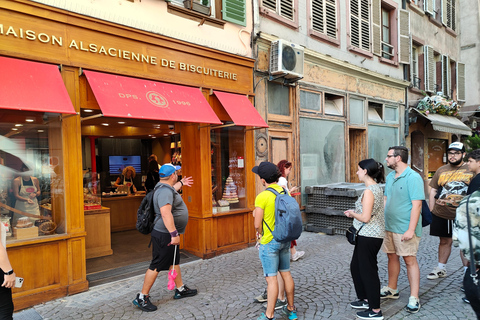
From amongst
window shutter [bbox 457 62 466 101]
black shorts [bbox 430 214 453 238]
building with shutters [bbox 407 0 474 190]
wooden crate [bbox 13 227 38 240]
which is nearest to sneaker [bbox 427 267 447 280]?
black shorts [bbox 430 214 453 238]

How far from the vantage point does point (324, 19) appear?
31.3 ft

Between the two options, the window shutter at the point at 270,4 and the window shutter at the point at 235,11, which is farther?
the window shutter at the point at 270,4

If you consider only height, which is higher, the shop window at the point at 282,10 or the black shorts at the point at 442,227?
the shop window at the point at 282,10

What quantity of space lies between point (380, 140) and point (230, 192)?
699 centimetres

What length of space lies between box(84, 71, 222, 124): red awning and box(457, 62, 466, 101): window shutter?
15.9 meters

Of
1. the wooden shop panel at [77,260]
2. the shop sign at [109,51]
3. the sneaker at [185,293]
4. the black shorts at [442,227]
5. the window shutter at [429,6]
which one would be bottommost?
the sneaker at [185,293]

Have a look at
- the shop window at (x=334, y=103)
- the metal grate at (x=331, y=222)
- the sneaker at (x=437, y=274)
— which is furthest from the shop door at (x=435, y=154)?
the sneaker at (x=437, y=274)

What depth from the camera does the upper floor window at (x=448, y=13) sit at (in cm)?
1569

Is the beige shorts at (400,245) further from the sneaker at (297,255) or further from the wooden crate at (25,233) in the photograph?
the wooden crate at (25,233)

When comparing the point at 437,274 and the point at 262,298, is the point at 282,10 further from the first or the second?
the point at 262,298

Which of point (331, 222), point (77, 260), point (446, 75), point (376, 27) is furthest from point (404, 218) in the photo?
point (446, 75)

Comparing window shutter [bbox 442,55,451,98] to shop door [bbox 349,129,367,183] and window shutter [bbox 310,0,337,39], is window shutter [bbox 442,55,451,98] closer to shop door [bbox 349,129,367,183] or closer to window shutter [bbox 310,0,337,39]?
shop door [bbox 349,129,367,183]

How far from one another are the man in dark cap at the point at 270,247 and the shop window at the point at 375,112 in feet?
29.4

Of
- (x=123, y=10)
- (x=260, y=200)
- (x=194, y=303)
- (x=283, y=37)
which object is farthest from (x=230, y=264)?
(x=283, y=37)
